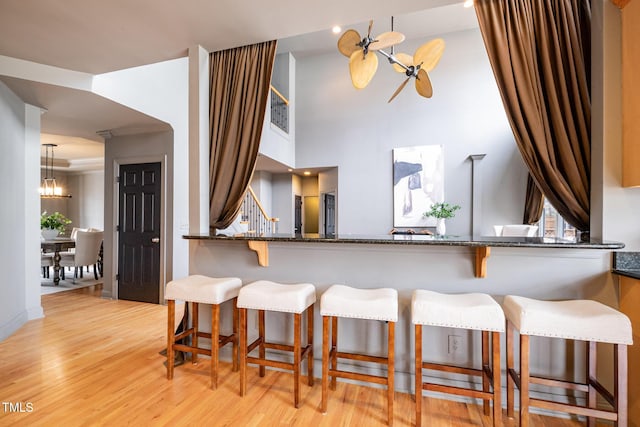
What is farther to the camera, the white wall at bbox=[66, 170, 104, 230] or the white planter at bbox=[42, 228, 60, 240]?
the white wall at bbox=[66, 170, 104, 230]

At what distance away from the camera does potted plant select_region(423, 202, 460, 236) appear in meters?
5.73

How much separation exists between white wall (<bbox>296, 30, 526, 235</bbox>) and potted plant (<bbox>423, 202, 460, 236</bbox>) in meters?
0.26

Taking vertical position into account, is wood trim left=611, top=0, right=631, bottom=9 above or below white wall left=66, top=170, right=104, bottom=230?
above

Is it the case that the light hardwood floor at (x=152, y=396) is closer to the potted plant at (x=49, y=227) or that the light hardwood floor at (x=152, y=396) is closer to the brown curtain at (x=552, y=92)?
the brown curtain at (x=552, y=92)

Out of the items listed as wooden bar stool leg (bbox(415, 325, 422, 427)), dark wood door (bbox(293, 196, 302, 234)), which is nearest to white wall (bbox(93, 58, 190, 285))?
wooden bar stool leg (bbox(415, 325, 422, 427))

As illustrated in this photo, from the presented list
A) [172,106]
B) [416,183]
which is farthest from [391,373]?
[416,183]

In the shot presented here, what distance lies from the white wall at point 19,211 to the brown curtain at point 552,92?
15.1 ft

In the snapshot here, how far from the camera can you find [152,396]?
6.67 ft

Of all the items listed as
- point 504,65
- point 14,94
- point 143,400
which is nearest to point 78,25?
point 14,94

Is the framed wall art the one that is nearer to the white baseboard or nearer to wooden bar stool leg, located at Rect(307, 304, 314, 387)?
wooden bar stool leg, located at Rect(307, 304, 314, 387)

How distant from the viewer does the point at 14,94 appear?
326cm

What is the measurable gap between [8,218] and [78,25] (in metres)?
2.24

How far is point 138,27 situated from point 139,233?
311 cm

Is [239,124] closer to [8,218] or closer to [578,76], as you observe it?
[578,76]
